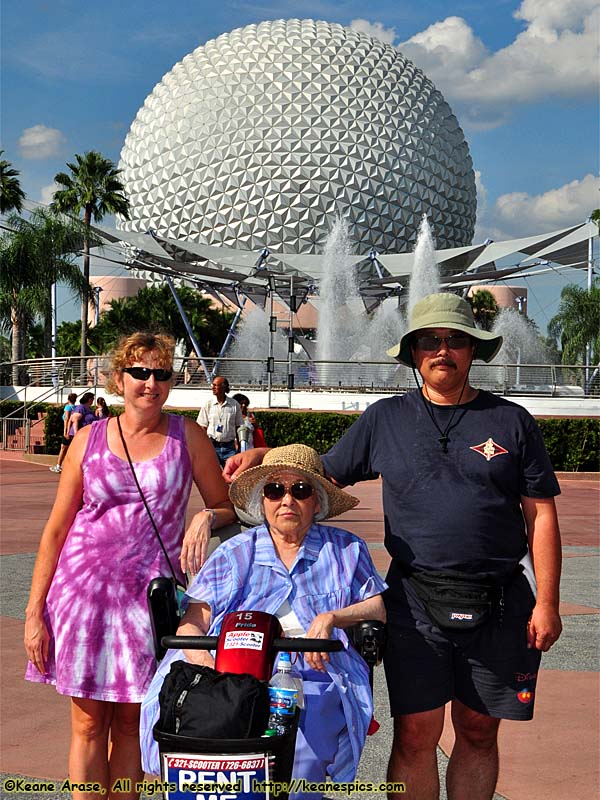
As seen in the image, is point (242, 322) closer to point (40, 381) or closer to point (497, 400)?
point (40, 381)

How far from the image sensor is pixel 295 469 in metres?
3.24

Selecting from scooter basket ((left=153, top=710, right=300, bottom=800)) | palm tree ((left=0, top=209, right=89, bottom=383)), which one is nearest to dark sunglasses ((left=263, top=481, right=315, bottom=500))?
scooter basket ((left=153, top=710, right=300, bottom=800))

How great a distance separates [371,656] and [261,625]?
1.57ft

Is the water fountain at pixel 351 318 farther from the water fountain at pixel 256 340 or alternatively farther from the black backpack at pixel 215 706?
the black backpack at pixel 215 706

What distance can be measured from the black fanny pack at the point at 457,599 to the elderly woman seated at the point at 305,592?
0.61ft

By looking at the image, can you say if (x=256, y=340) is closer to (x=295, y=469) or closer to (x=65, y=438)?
(x=65, y=438)

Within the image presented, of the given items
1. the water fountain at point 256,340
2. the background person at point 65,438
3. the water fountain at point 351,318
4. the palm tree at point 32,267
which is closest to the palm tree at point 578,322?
the water fountain at point 351,318

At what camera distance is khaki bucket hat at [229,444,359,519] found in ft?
10.6

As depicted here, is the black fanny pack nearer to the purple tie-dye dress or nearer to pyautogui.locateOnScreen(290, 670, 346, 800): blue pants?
pyautogui.locateOnScreen(290, 670, 346, 800): blue pants

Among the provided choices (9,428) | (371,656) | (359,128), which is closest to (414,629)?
(371,656)

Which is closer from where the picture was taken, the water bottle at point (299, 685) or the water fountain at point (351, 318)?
the water bottle at point (299, 685)

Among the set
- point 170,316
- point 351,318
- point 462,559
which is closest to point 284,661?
point 462,559

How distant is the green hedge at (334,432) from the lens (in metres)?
20.0

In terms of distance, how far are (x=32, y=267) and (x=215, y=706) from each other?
3319 cm
